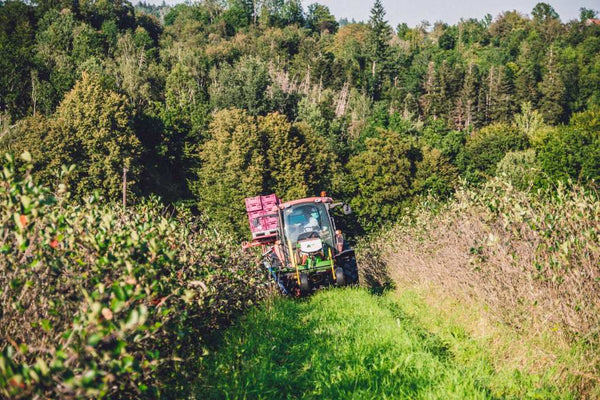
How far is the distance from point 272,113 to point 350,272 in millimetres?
31024

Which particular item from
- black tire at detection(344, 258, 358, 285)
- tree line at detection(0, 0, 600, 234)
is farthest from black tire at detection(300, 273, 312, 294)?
tree line at detection(0, 0, 600, 234)

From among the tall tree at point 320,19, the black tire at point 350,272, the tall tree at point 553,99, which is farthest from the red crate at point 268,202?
the tall tree at point 320,19

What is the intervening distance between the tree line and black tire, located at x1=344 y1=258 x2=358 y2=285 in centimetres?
1262

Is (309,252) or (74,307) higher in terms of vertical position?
(74,307)

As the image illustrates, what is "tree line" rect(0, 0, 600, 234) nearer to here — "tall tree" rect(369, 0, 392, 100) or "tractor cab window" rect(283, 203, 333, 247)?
"tall tree" rect(369, 0, 392, 100)

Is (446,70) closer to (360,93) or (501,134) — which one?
(360,93)

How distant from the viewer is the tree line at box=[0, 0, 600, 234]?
3528cm

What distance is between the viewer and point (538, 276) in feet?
20.8

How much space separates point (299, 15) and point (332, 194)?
283 feet

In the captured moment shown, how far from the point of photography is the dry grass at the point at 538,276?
5.74m

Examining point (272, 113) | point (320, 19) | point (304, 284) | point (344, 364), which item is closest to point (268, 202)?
point (304, 284)

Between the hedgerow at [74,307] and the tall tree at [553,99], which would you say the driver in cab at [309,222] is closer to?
the hedgerow at [74,307]

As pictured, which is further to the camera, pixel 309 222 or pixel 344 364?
pixel 309 222

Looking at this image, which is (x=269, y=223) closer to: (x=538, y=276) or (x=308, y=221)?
(x=308, y=221)
